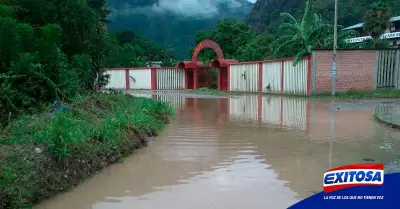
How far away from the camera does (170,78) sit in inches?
1543

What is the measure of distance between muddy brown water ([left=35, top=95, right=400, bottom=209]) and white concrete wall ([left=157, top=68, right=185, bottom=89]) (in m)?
28.1

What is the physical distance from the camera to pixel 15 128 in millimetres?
6723

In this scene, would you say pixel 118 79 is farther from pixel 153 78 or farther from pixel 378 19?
pixel 378 19

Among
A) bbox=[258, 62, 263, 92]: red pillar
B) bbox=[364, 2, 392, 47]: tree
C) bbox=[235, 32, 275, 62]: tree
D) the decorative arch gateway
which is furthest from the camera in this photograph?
bbox=[364, 2, 392, 47]: tree

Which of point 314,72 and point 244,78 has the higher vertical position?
point 314,72

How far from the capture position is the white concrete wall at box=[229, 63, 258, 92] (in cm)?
2903

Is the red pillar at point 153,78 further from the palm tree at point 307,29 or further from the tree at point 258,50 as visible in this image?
the palm tree at point 307,29

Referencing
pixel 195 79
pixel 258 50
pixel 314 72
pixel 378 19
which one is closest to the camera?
pixel 314 72

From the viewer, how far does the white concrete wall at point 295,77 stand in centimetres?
2314

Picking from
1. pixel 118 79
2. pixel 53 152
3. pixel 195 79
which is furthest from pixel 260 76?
→ pixel 53 152

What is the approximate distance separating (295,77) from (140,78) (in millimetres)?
19332

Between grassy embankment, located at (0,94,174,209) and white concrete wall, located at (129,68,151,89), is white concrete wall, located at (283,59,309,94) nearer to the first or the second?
grassy embankment, located at (0,94,174,209)

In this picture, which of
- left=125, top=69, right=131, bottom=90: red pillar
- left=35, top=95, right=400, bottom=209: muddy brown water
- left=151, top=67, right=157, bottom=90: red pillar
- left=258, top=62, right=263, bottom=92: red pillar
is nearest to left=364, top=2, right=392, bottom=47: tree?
left=258, top=62, right=263, bottom=92: red pillar

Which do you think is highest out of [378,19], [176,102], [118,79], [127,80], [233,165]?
[378,19]
